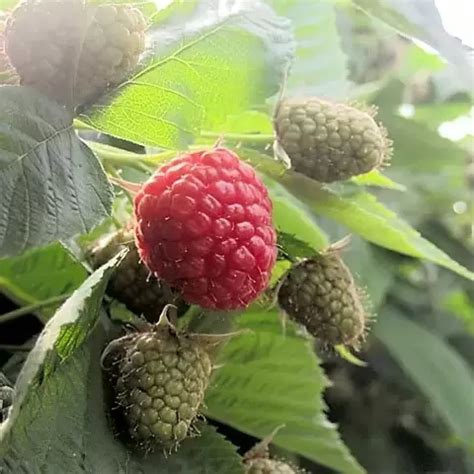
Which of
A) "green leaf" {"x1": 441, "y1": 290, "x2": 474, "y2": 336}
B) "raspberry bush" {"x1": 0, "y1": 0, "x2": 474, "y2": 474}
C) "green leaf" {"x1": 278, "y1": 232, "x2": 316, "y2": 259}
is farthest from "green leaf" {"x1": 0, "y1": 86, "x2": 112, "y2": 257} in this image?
"green leaf" {"x1": 441, "y1": 290, "x2": 474, "y2": 336}

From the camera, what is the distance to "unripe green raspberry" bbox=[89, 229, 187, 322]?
662 mm

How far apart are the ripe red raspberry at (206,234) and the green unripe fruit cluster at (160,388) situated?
0.03m

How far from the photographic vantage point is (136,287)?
0.67 metres

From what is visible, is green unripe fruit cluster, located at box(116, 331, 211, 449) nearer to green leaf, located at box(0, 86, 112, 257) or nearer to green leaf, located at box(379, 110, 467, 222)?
green leaf, located at box(0, 86, 112, 257)

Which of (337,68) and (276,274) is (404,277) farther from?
(276,274)

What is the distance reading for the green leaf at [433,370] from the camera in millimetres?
1554

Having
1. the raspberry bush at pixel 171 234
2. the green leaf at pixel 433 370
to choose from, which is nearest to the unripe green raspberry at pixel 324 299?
the raspberry bush at pixel 171 234

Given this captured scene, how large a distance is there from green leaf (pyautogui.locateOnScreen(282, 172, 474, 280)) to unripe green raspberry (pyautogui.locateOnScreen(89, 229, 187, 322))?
136 mm

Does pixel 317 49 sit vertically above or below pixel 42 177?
below

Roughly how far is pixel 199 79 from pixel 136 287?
0.44ft

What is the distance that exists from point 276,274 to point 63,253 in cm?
16

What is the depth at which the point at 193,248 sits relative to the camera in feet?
1.98

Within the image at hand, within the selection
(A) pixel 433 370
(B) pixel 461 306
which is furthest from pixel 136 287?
(B) pixel 461 306

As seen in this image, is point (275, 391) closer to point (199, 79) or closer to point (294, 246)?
point (294, 246)
